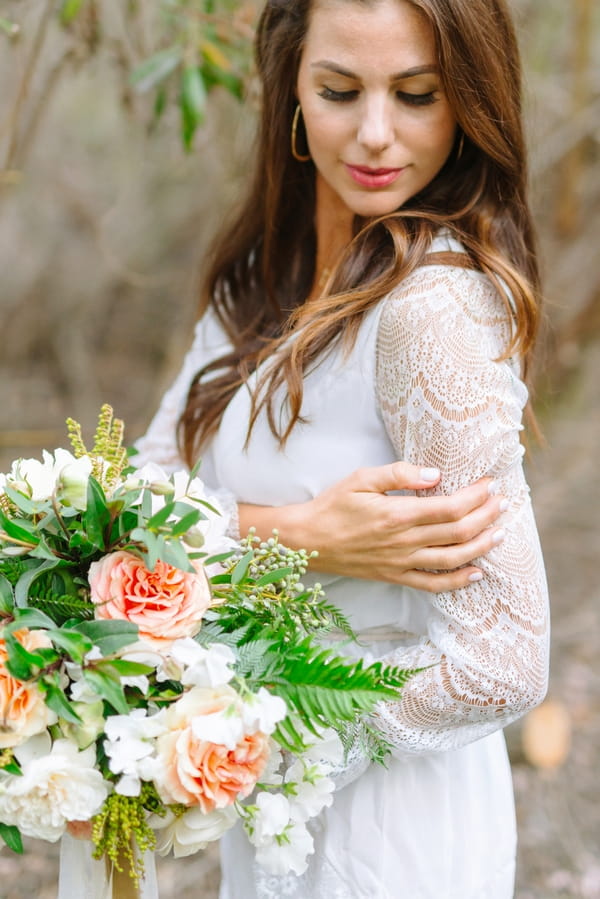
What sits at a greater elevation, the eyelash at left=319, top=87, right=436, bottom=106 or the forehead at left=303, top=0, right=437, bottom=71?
the forehead at left=303, top=0, right=437, bottom=71

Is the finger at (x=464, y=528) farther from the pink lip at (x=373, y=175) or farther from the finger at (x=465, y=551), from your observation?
the pink lip at (x=373, y=175)

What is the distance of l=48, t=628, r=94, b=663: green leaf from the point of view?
100cm

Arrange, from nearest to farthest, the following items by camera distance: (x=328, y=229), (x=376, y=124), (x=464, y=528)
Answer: (x=464, y=528) → (x=376, y=124) → (x=328, y=229)

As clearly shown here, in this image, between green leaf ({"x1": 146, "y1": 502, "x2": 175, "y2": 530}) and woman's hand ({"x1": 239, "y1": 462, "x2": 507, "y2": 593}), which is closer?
green leaf ({"x1": 146, "y1": 502, "x2": 175, "y2": 530})

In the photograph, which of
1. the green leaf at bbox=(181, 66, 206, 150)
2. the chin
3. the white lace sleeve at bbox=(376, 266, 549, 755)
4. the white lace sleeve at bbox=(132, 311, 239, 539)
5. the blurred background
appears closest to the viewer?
the white lace sleeve at bbox=(376, 266, 549, 755)

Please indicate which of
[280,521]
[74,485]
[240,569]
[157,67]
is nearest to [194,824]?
[240,569]

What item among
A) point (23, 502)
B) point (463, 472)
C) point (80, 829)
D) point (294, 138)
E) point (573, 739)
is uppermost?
point (294, 138)

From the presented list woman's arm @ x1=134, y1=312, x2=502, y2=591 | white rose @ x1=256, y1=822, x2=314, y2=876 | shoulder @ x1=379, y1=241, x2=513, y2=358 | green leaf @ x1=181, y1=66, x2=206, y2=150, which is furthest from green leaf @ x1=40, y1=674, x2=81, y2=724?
green leaf @ x1=181, y1=66, x2=206, y2=150

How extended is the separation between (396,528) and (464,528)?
115mm

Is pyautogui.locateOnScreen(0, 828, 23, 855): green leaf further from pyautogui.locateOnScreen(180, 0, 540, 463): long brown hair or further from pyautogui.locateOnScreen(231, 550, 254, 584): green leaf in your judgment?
pyautogui.locateOnScreen(180, 0, 540, 463): long brown hair

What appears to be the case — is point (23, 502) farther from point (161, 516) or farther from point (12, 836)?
point (12, 836)

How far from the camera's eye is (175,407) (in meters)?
A: 1.99

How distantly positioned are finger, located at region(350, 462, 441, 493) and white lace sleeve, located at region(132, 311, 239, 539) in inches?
22.9

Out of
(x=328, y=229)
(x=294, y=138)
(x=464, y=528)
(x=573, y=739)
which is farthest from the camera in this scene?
(x=573, y=739)
